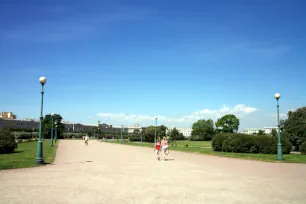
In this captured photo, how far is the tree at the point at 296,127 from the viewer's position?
3256 cm

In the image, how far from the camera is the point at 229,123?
391 ft

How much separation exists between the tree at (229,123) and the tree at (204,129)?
1363 centimetres

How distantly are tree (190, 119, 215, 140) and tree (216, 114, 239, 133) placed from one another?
1363 cm

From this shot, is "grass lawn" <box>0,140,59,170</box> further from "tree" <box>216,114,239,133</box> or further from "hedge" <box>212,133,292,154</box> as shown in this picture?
"tree" <box>216,114,239,133</box>

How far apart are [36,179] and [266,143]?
932 inches

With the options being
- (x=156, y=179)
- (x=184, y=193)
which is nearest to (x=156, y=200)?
(x=184, y=193)

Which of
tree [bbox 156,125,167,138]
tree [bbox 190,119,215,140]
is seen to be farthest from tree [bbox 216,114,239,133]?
tree [bbox 156,125,167,138]

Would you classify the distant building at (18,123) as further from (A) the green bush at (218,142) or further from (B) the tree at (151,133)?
(A) the green bush at (218,142)

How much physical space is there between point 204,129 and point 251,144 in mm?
112401

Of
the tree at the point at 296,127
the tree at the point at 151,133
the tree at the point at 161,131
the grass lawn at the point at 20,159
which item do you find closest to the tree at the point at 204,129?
the tree at the point at 161,131

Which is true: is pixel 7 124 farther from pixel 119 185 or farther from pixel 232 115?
pixel 119 185

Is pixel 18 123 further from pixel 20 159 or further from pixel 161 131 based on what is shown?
pixel 20 159

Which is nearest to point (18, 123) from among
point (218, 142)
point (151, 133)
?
point (151, 133)

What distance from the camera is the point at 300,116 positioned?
33469 millimetres
